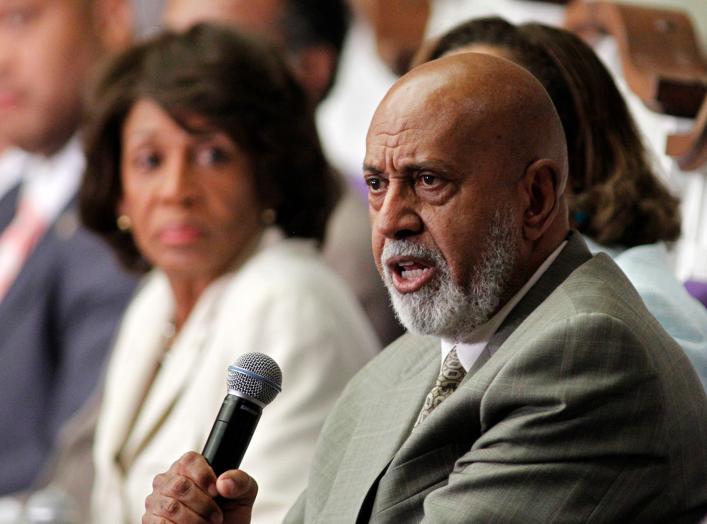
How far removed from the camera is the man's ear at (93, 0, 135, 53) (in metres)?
5.25

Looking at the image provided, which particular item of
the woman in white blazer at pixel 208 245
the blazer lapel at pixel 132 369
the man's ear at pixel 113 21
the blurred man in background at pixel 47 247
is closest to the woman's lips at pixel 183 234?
the woman in white blazer at pixel 208 245

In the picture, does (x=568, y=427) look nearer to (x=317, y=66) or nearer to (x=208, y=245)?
(x=208, y=245)

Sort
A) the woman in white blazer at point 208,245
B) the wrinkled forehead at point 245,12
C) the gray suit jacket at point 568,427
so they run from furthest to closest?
1. the wrinkled forehead at point 245,12
2. the woman in white blazer at point 208,245
3. the gray suit jacket at point 568,427

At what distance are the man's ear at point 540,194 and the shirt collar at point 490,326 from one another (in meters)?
0.04

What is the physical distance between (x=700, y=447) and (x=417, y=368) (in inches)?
17.5

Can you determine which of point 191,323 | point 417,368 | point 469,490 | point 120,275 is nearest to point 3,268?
point 120,275

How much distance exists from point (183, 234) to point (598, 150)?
111 centimetres

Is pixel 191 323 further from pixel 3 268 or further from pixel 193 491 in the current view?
pixel 3 268

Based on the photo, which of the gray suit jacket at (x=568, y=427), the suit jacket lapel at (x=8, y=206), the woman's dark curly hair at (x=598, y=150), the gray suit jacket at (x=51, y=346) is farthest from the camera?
the suit jacket lapel at (x=8, y=206)

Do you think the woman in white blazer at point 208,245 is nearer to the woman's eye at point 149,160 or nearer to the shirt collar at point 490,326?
the woman's eye at point 149,160

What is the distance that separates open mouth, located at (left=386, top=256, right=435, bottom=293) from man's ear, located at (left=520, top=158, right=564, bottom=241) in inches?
4.9

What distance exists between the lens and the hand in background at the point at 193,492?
1.57 meters

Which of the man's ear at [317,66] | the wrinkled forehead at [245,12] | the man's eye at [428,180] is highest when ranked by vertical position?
the man's eye at [428,180]

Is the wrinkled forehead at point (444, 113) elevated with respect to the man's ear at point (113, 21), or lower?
elevated
